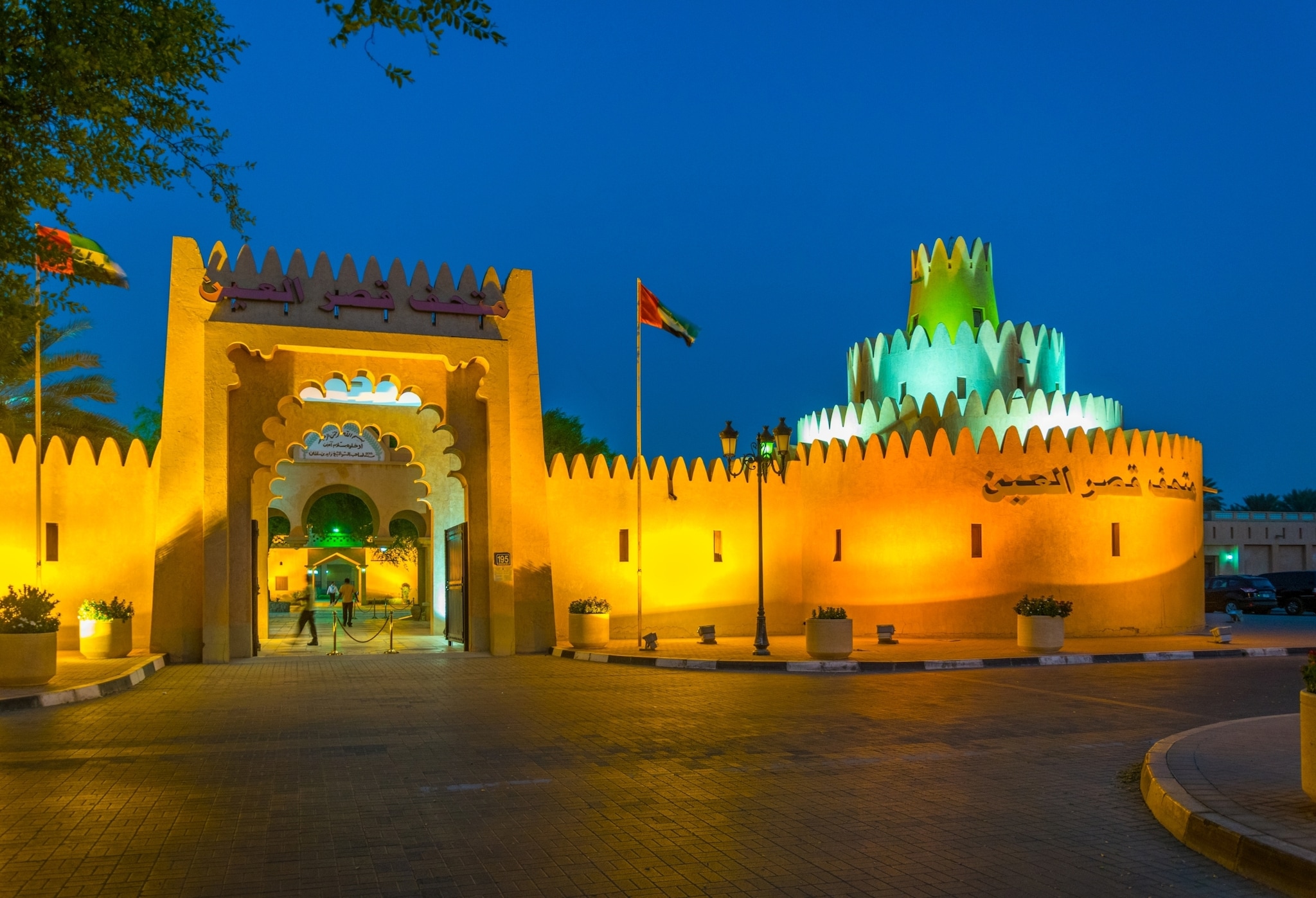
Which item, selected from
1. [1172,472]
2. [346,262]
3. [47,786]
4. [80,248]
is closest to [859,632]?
[1172,472]

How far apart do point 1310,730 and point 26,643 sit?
14.8 m

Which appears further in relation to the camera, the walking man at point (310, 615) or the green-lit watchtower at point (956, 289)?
the green-lit watchtower at point (956, 289)

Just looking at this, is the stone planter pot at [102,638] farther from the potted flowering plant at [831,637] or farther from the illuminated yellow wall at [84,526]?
the potted flowering plant at [831,637]

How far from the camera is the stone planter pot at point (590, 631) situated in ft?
68.8

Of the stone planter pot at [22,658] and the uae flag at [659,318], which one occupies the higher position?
the uae flag at [659,318]

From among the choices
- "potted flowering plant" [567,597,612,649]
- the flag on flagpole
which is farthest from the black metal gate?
the flag on flagpole

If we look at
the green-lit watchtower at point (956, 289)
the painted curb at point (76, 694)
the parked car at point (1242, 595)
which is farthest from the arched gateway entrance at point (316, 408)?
the parked car at point (1242, 595)

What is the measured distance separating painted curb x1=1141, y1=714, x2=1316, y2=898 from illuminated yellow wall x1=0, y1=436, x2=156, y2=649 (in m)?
18.2

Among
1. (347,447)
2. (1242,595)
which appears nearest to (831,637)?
(347,447)

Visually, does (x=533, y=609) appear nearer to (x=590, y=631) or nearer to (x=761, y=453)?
(x=590, y=631)

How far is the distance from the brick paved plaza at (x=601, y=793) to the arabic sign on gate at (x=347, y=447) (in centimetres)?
1885

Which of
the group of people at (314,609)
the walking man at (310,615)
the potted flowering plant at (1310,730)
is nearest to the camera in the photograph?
the potted flowering plant at (1310,730)

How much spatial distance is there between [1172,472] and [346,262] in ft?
61.4

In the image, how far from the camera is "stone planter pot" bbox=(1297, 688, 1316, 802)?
678 cm
